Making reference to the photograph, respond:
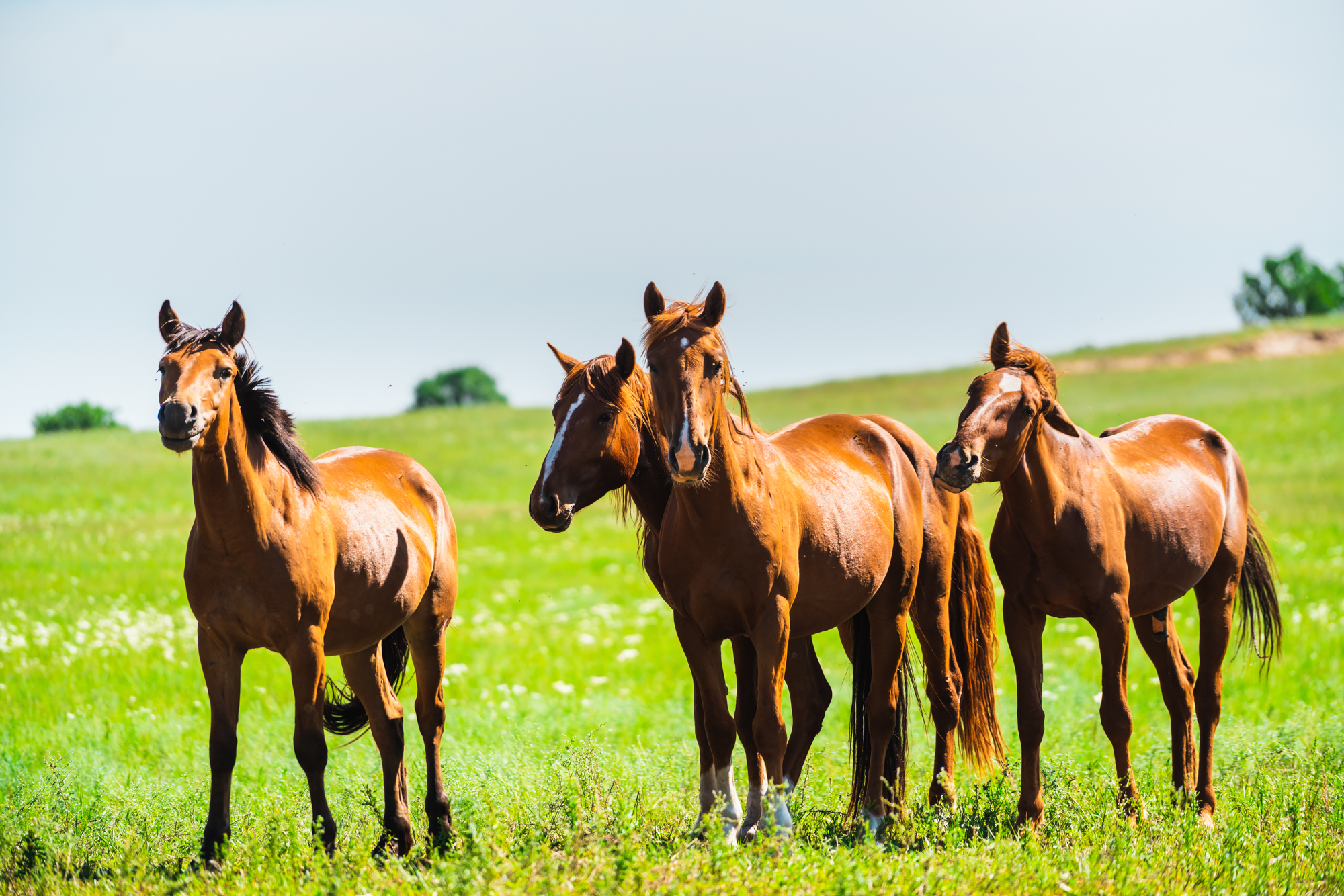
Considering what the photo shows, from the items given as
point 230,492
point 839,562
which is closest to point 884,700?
point 839,562

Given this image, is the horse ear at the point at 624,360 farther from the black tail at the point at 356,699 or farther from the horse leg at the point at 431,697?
the black tail at the point at 356,699

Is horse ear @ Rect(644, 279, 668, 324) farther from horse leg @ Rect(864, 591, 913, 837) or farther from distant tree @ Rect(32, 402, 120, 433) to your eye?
distant tree @ Rect(32, 402, 120, 433)

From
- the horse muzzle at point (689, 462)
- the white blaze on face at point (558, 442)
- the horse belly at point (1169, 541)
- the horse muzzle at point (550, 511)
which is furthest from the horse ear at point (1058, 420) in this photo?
the horse muzzle at point (550, 511)

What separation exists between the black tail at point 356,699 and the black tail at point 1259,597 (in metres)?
5.56

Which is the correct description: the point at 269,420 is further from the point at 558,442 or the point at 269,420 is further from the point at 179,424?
the point at 558,442

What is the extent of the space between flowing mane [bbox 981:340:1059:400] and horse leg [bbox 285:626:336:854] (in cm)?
381

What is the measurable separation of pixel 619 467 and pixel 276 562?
67.0 inches

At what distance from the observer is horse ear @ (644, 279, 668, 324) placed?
4914 mm

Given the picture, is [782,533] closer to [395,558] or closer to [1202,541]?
[395,558]

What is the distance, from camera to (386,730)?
19.1 feet

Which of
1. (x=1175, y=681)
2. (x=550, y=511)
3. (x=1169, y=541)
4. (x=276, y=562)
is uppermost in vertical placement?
(x=550, y=511)

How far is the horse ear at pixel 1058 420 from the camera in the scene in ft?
17.6

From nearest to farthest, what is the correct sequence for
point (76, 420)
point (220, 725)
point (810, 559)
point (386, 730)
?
point (220, 725)
point (810, 559)
point (386, 730)
point (76, 420)

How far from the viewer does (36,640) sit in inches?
423
